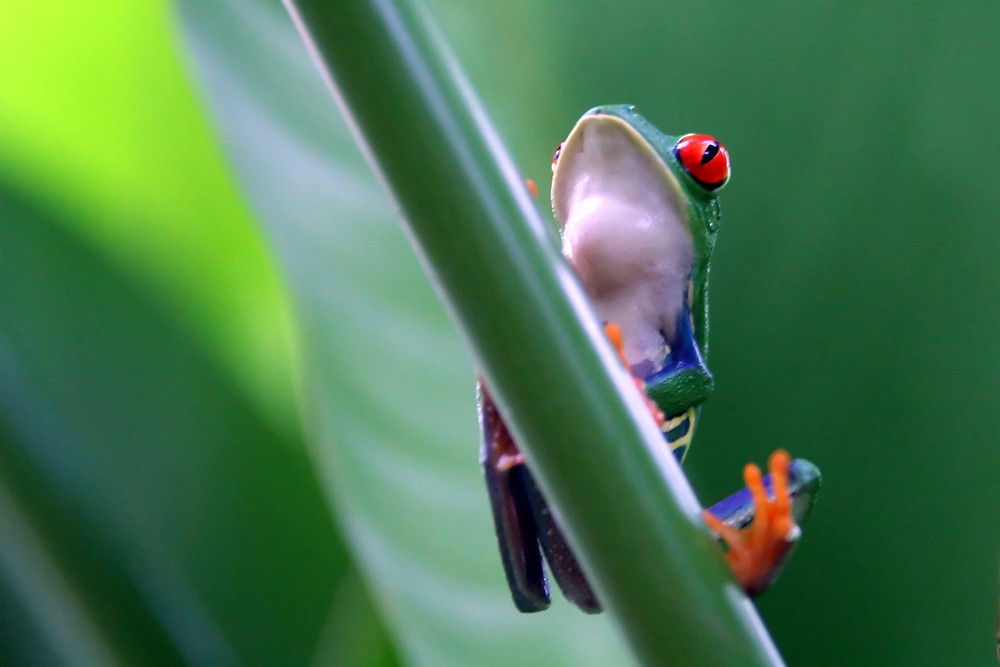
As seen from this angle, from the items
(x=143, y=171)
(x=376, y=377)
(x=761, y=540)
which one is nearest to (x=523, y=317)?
(x=761, y=540)

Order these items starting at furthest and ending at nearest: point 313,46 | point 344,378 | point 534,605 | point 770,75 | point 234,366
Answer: point 234,366
point 770,75
point 344,378
point 534,605
point 313,46

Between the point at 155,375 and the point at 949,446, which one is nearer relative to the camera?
the point at 949,446

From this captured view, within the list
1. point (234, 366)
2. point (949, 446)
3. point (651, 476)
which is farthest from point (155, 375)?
point (651, 476)

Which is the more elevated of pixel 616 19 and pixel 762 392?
pixel 616 19

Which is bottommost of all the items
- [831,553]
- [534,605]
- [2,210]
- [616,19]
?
[831,553]

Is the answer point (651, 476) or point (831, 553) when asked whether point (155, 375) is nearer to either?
point (831, 553)

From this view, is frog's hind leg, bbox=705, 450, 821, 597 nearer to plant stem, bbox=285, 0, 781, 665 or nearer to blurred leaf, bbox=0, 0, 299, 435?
plant stem, bbox=285, 0, 781, 665

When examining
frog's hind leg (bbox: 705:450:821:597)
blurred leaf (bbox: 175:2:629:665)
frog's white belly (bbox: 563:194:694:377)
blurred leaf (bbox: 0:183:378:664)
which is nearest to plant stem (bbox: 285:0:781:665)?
frog's hind leg (bbox: 705:450:821:597)

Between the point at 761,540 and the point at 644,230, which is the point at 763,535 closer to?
the point at 761,540
